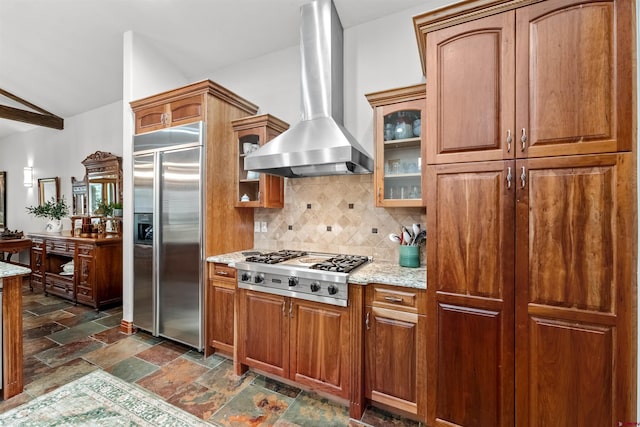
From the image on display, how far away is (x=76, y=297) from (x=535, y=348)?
508 cm

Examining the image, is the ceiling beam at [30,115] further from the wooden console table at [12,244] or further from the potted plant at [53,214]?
the wooden console table at [12,244]

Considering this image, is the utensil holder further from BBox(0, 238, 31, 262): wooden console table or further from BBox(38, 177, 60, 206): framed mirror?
BBox(38, 177, 60, 206): framed mirror

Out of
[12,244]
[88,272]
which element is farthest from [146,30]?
[12,244]

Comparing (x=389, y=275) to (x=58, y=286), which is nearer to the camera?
(x=389, y=275)

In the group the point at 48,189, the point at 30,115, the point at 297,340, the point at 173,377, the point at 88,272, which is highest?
the point at 30,115

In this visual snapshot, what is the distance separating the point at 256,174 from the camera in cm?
291

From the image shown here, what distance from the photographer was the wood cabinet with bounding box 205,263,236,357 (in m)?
2.51

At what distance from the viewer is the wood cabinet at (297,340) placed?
6.36 feet

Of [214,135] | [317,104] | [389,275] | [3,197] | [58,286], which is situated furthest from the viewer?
[3,197]

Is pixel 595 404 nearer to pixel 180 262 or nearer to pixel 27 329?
pixel 180 262

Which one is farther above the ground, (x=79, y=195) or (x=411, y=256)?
(x=79, y=195)

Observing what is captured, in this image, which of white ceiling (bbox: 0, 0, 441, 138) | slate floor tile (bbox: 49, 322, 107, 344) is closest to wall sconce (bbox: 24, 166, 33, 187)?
white ceiling (bbox: 0, 0, 441, 138)

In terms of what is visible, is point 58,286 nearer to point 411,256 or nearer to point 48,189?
point 48,189

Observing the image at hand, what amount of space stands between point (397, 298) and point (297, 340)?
78 centimetres
